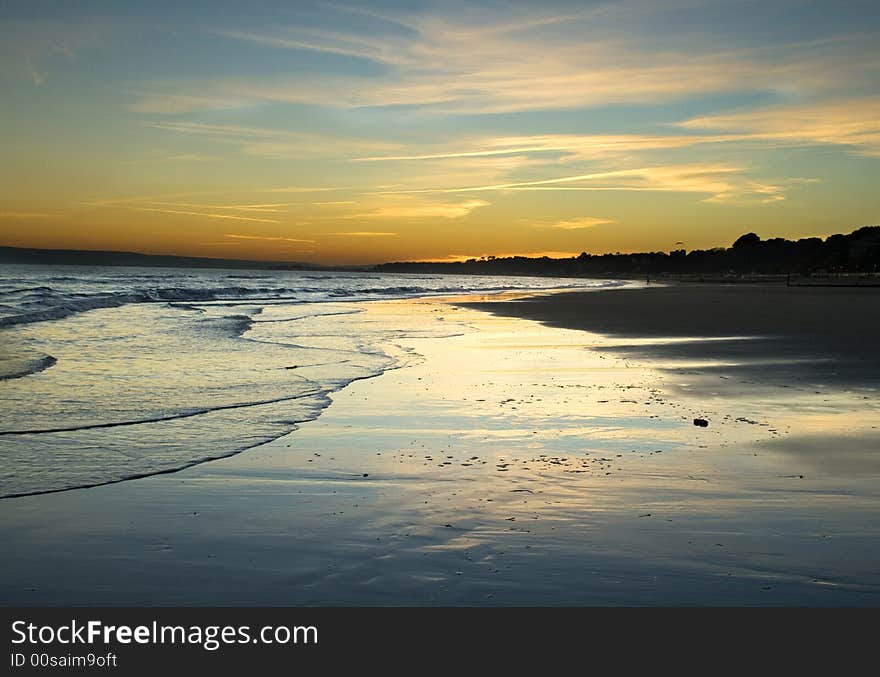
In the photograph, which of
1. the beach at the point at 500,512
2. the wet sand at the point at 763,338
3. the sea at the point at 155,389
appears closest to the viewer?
the beach at the point at 500,512

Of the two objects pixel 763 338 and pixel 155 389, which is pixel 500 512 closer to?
pixel 155 389

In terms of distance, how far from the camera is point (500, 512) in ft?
20.1

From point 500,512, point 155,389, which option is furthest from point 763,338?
point 500,512

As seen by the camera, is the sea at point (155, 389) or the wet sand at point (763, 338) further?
the wet sand at point (763, 338)

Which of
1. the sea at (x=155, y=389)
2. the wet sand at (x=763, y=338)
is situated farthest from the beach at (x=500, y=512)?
the wet sand at (x=763, y=338)

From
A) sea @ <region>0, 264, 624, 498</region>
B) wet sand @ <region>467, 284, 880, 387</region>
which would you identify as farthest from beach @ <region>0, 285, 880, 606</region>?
wet sand @ <region>467, 284, 880, 387</region>

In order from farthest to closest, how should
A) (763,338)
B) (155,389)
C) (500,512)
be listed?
(763,338)
(155,389)
(500,512)

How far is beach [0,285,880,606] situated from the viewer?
4.61m

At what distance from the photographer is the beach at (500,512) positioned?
4613 millimetres

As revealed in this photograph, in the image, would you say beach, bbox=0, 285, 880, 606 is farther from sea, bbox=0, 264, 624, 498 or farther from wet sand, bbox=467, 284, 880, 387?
wet sand, bbox=467, 284, 880, 387

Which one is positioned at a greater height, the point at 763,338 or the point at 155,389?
the point at 763,338

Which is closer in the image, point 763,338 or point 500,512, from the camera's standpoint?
point 500,512

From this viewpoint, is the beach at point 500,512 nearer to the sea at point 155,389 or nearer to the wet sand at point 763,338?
the sea at point 155,389

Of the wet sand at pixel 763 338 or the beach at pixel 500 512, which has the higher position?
the wet sand at pixel 763 338
